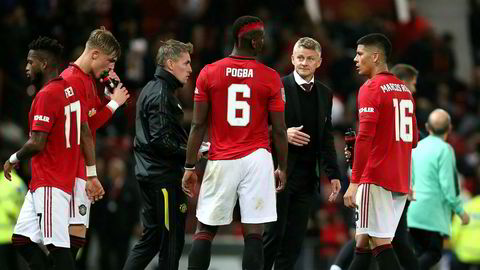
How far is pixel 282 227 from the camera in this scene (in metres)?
10.3

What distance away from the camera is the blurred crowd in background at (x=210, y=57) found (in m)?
17.3

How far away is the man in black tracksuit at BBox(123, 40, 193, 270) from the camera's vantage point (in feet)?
33.0

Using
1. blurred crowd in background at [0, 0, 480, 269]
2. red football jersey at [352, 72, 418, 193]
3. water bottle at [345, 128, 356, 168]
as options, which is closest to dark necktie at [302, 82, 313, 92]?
water bottle at [345, 128, 356, 168]

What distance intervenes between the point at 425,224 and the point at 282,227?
7.30 ft

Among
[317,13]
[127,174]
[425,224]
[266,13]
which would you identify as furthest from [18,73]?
[425,224]

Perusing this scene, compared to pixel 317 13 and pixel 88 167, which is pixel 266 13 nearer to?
pixel 317 13

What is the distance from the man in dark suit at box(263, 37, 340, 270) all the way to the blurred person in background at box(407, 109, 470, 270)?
Result: 63.2 inches

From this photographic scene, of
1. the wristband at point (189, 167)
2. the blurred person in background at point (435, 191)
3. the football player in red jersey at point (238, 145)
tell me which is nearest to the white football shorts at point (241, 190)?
the football player in red jersey at point (238, 145)

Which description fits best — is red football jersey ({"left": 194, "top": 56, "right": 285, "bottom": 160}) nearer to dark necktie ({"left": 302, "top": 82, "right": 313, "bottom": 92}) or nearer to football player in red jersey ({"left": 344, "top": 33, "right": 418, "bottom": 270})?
football player in red jersey ({"left": 344, "top": 33, "right": 418, "bottom": 270})

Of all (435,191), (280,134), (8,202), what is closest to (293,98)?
(280,134)

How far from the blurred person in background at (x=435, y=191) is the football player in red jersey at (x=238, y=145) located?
2849mm

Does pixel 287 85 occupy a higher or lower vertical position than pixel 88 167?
higher

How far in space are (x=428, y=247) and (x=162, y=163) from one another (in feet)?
11.6

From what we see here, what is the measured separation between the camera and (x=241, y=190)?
942 cm
